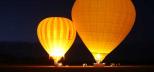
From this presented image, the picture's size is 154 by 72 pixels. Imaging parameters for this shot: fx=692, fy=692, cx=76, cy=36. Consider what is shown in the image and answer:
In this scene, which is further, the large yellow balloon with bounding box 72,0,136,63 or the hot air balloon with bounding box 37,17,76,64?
the hot air balloon with bounding box 37,17,76,64

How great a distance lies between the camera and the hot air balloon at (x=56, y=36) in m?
39.7

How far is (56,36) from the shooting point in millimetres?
39688

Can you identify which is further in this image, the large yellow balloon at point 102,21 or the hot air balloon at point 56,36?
the hot air balloon at point 56,36

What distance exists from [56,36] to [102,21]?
2.79 meters

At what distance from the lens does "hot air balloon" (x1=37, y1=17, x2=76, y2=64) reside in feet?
130

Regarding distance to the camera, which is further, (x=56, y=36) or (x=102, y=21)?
(x=56, y=36)

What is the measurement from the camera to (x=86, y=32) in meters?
39.6

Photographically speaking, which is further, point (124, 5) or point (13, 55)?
point (13, 55)

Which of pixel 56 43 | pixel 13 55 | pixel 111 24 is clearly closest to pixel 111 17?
pixel 111 24

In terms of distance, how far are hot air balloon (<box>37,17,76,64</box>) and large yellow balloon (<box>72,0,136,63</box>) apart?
648mm

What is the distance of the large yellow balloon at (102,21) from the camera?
128ft

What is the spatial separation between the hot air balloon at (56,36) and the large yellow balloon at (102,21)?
0.65 meters

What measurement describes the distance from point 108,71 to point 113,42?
113 inches

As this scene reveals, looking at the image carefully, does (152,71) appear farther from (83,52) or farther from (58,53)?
(83,52)
